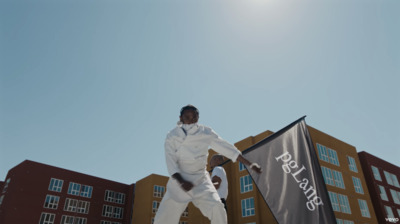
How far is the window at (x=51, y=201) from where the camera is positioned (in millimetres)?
39500

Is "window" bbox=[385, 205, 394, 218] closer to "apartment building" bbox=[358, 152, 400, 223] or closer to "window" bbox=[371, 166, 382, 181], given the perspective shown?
"apartment building" bbox=[358, 152, 400, 223]

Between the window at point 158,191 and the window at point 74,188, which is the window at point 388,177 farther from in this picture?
the window at point 74,188

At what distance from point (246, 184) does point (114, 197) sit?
29.4 metres

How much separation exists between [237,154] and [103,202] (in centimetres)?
4900

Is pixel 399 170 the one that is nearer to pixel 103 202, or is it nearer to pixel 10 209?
pixel 103 202

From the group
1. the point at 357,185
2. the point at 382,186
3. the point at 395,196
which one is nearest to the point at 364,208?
the point at 357,185

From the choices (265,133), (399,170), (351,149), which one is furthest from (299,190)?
(399,170)

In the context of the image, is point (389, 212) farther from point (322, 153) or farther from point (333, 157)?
point (322, 153)

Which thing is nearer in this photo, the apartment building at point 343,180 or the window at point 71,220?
the apartment building at point 343,180

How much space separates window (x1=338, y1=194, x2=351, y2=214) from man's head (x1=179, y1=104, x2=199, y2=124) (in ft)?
99.6

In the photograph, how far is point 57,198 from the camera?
4075cm

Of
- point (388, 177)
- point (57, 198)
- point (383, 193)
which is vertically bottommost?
point (383, 193)

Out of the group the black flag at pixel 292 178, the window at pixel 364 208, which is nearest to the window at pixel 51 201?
the window at pixel 364 208

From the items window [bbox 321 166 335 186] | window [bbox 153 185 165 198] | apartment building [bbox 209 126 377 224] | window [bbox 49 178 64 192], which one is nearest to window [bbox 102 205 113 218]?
window [bbox 49 178 64 192]
